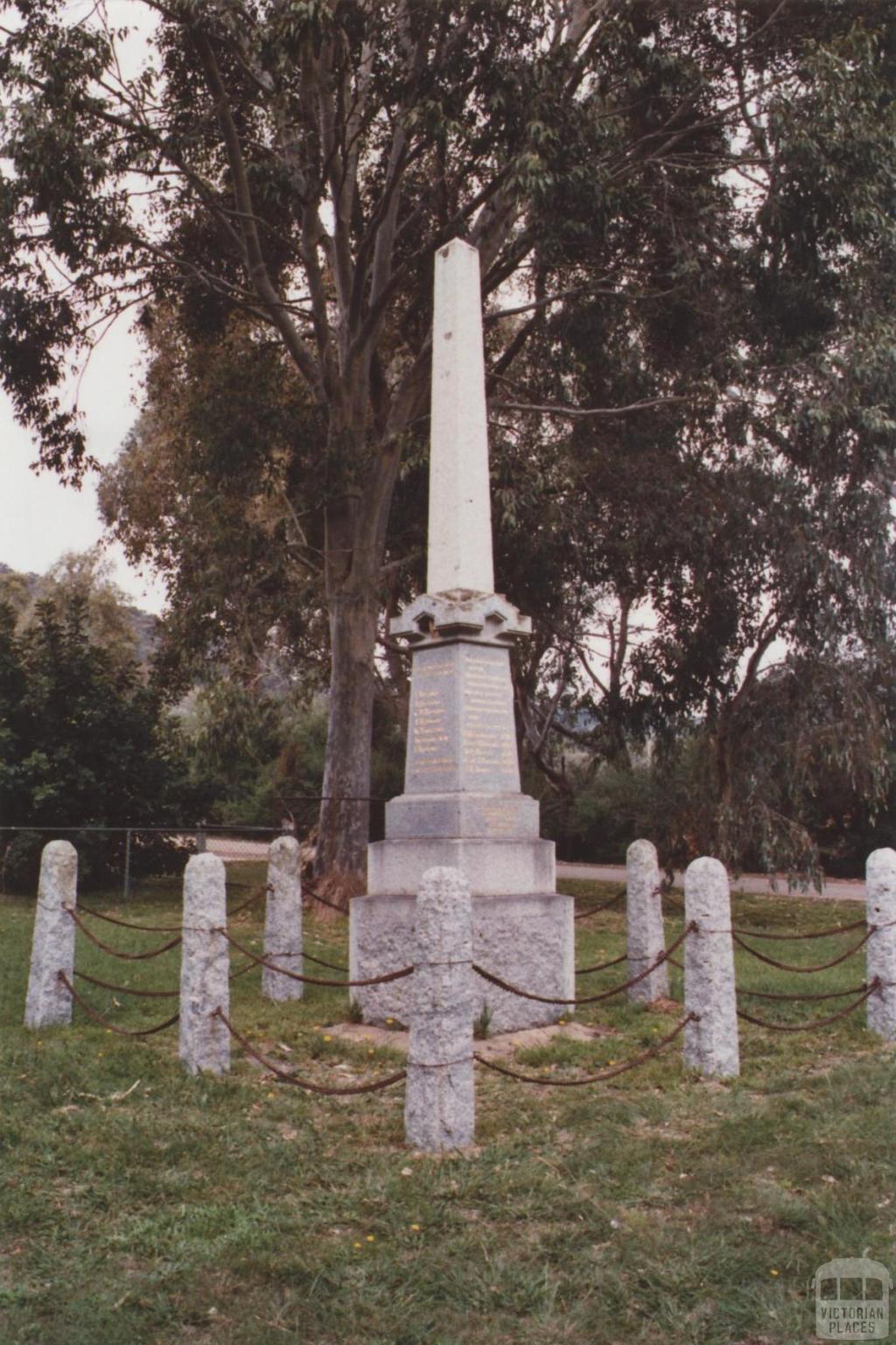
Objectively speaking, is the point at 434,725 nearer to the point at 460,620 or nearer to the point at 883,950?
the point at 460,620

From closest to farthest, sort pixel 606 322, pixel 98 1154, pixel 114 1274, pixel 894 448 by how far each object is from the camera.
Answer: pixel 114 1274 < pixel 98 1154 < pixel 894 448 < pixel 606 322

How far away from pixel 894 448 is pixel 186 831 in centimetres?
1183

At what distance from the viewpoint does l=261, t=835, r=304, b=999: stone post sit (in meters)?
9.12

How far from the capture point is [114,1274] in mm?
4020

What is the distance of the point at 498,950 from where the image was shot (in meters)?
8.05

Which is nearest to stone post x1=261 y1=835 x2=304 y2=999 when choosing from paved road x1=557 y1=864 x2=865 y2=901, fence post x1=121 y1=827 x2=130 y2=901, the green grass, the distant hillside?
the green grass

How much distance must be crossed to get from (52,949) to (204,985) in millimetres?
1611

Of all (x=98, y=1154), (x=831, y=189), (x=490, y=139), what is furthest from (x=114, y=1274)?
(x=831, y=189)

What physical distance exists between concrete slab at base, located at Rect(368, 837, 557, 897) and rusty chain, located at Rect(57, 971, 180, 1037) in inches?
72.1

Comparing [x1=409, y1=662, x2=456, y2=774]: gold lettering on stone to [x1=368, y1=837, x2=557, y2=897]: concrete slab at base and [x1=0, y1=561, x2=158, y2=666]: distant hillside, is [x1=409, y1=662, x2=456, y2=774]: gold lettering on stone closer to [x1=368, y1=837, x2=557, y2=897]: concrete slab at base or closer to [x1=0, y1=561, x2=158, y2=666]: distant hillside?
[x1=368, y1=837, x2=557, y2=897]: concrete slab at base

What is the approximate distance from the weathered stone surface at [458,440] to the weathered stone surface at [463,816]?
1.60 meters

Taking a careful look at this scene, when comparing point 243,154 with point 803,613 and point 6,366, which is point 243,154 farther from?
point 803,613

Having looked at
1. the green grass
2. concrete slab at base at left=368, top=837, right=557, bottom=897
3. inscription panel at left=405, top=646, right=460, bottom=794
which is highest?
inscription panel at left=405, top=646, right=460, bottom=794

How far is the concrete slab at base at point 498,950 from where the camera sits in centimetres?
800
